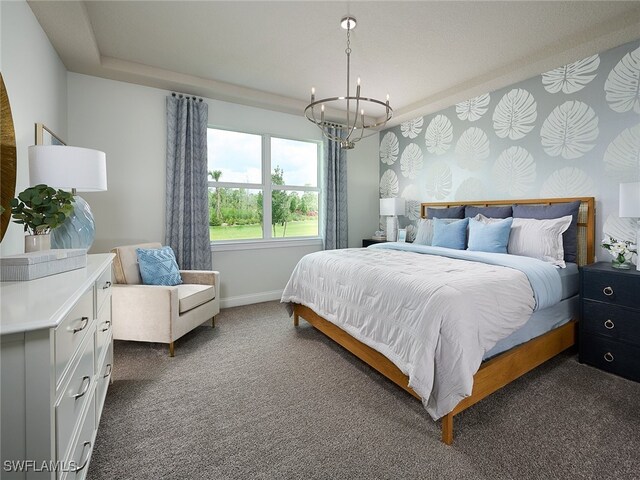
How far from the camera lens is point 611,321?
7.64ft

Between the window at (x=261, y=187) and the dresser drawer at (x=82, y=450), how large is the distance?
286 centimetres

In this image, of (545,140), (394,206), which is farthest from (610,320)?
(394,206)

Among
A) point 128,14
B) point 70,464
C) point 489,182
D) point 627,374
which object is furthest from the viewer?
point 489,182

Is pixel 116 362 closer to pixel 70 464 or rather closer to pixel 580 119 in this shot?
pixel 70 464

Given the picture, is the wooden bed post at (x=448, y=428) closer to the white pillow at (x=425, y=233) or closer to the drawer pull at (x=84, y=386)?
the drawer pull at (x=84, y=386)

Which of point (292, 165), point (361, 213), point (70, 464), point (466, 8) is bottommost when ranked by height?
point (70, 464)

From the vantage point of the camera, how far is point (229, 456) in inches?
61.5

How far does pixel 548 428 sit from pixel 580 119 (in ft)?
9.35

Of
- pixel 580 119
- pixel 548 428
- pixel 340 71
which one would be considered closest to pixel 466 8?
pixel 340 71

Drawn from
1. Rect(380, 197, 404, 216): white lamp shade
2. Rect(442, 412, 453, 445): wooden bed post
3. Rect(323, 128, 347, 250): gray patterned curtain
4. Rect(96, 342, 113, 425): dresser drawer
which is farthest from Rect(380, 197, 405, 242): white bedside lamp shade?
Rect(96, 342, 113, 425): dresser drawer

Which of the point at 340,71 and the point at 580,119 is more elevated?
the point at 340,71

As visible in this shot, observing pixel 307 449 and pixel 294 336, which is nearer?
pixel 307 449

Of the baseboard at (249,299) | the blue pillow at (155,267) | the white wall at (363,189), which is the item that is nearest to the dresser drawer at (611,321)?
the white wall at (363,189)

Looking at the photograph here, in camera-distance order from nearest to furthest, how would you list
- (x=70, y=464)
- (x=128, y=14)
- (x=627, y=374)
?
(x=70, y=464)
(x=627, y=374)
(x=128, y=14)
